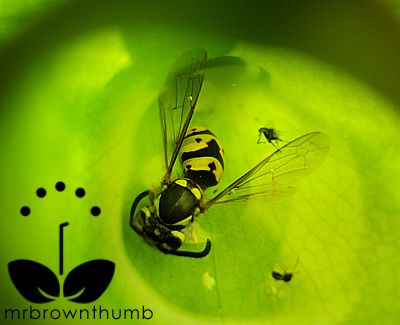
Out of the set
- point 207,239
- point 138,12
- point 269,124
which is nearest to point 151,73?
point 138,12

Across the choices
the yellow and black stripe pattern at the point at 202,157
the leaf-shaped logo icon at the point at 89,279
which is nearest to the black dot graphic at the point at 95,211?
the leaf-shaped logo icon at the point at 89,279

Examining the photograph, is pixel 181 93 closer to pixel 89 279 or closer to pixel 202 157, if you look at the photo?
pixel 202 157

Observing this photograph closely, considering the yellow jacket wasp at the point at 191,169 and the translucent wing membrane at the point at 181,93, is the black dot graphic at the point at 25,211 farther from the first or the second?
the translucent wing membrane at the point at 181,93

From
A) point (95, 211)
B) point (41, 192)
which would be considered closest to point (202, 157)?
point (95, 211)

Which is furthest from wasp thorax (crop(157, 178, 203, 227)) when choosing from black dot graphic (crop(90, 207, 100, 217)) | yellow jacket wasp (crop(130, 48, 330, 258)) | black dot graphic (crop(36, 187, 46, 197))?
black dot graphic (crop(36, 187, 46, 197))

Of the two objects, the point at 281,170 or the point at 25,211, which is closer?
the point at 25,211

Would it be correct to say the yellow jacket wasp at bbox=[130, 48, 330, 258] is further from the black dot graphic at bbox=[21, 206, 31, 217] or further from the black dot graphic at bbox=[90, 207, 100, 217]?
the black dot graphic at bbox=[21, 206, 31, 217]
